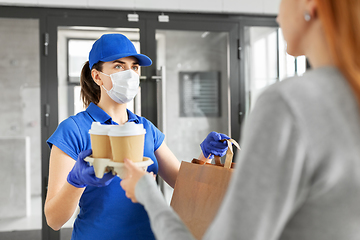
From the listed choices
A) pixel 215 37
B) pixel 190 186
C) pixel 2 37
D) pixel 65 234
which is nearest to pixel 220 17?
pixel 215 37

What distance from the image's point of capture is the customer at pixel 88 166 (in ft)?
3.27

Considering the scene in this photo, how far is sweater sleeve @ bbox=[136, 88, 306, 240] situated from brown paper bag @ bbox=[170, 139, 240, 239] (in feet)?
1.60

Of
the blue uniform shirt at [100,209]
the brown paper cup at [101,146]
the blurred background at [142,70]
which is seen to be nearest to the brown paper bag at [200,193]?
the blue uniform shirt at [100,209]

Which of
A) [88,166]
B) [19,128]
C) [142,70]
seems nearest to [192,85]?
[142,70]

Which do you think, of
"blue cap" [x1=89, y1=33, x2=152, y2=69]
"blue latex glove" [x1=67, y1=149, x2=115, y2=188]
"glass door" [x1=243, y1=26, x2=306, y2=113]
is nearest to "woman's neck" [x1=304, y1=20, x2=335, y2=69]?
"blue latex glove" [x1=67, y1=149, x2=115, y2=188]

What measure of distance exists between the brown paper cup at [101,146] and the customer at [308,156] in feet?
1.48

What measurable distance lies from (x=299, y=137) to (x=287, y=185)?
6 cm

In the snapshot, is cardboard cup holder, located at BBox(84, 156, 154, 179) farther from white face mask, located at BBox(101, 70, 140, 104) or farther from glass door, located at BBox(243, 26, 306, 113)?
glass door, located at BBox(243, 26, 306, 113)

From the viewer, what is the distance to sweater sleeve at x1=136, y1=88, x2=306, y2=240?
35 centimetres

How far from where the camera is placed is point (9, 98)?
2.29 metres

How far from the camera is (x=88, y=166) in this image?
2.72 feet

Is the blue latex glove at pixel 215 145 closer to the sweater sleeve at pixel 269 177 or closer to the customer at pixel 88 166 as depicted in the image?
the customer at pixel 88 166

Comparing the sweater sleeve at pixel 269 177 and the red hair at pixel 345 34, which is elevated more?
the red hair at pixel 345 34

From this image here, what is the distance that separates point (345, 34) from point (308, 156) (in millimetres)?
158
